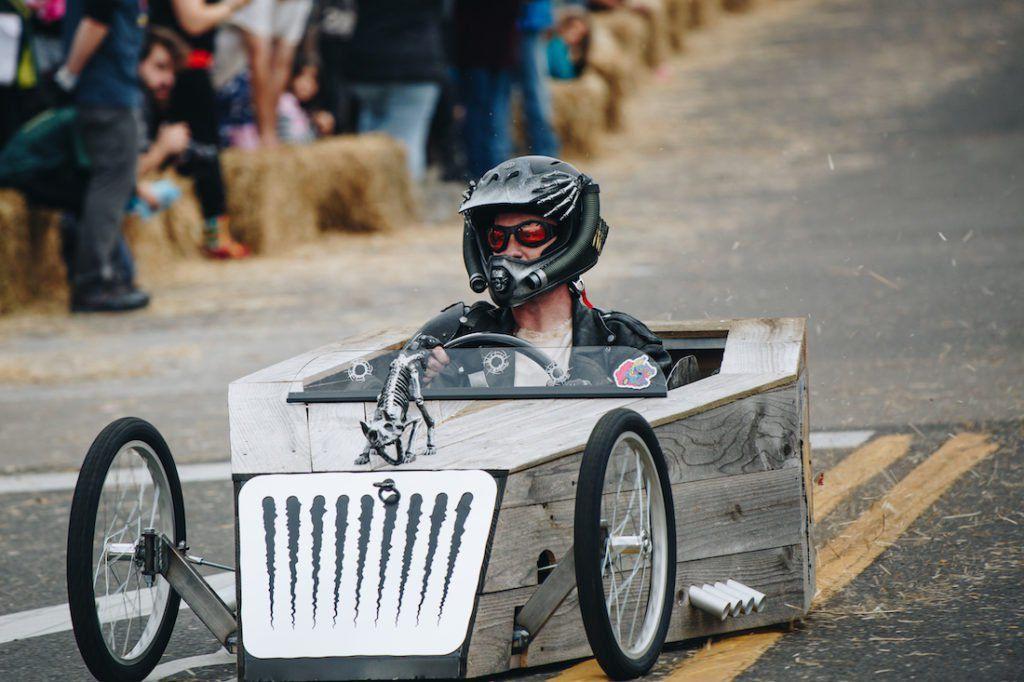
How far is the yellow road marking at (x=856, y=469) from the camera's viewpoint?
22.4ft

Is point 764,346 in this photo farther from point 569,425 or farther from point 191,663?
point 191,663

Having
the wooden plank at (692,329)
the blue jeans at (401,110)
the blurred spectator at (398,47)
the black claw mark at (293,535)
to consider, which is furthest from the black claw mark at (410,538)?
the blue jeans at (401,110)

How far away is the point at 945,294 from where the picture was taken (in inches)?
460

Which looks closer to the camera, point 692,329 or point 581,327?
point 581,327

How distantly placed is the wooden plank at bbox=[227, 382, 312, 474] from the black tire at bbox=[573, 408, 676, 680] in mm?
834

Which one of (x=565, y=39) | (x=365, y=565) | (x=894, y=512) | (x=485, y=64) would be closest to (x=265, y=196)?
(x=485, y=64)

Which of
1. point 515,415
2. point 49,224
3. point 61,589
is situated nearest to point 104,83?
point 49,224

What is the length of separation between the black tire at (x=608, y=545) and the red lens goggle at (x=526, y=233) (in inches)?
49.1

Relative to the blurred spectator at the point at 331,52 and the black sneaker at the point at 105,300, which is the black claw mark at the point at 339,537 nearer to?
the black sneaker at the point at 105,300

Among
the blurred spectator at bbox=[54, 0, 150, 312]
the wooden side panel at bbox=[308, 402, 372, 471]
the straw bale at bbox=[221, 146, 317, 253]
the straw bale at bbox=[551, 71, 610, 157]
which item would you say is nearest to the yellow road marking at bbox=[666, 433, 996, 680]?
the wooden side panel at bbox=[308, 402, 372, 471]

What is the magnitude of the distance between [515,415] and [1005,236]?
384 inches

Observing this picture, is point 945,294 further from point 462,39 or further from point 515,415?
point 515,415

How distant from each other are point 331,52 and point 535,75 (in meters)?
2.15

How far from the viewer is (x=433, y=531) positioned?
4469 mm
